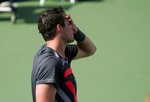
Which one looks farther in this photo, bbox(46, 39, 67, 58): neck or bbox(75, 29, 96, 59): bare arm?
bbox(75, 29, 96, 59): bare arm

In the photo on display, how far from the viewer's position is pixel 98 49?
6.39 m

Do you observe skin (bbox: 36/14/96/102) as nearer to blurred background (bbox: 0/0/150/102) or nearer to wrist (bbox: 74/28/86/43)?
wrist (bbox: 74/28/86/43)

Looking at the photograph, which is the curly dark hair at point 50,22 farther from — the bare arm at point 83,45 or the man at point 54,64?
the bare arm at point 83,45

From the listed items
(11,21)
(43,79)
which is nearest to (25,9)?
(11,21)

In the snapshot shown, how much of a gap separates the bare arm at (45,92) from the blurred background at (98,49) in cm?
278

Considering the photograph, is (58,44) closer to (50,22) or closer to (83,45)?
(50,22)

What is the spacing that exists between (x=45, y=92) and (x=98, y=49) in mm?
4234

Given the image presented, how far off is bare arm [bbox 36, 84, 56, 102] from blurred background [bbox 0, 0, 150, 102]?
9.11ft

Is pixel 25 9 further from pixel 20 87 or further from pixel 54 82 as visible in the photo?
pixel 54 82

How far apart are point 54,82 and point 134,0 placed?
6842 millimetres

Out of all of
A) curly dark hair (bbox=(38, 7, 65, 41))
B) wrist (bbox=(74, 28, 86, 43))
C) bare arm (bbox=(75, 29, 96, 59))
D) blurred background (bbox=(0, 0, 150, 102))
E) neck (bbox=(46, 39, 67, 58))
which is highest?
curly dark hair (bbox=(38, 7, 65, 41))

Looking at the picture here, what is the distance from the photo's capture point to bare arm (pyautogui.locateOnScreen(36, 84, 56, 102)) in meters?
2.21

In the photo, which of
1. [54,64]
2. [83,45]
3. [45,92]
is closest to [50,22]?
[54,64]

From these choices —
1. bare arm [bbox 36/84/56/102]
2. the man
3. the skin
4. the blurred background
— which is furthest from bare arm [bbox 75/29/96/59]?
the blurred background
